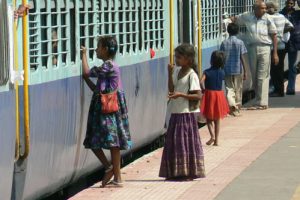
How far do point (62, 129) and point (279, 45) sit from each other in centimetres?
1175

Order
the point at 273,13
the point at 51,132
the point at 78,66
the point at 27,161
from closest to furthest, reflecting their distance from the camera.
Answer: the point at 27,161
the point at 51,132
the point at 78,66
the point at 273,13

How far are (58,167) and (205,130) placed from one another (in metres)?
6.71

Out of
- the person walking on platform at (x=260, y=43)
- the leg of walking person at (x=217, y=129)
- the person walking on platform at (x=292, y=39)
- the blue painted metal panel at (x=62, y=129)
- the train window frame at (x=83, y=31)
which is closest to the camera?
the blue painted metal panel at (x=62, y=129)

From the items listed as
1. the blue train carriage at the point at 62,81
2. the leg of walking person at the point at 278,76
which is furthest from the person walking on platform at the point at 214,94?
the leg of walking person at the point at 278,76

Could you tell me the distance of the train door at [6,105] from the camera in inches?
316

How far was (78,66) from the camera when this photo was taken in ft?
33.9

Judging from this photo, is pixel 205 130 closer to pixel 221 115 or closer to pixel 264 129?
pixel 264 129

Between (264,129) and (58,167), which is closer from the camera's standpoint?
(58,167)

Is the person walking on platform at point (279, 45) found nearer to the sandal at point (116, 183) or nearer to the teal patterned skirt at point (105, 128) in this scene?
the sandal at point (116, 183)

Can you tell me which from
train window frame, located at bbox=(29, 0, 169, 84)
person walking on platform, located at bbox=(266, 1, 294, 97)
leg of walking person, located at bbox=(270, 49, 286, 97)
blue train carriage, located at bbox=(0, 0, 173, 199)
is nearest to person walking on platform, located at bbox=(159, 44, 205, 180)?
blue train carriage, located at bbox=(0, 0, 173, 199)

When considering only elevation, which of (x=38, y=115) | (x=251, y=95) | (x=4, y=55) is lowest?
(x=251, y=95)

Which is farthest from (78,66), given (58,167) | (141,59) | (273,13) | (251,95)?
(251,95)

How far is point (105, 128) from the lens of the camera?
10117mm

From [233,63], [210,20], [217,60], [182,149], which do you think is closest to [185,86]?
[182,149]
